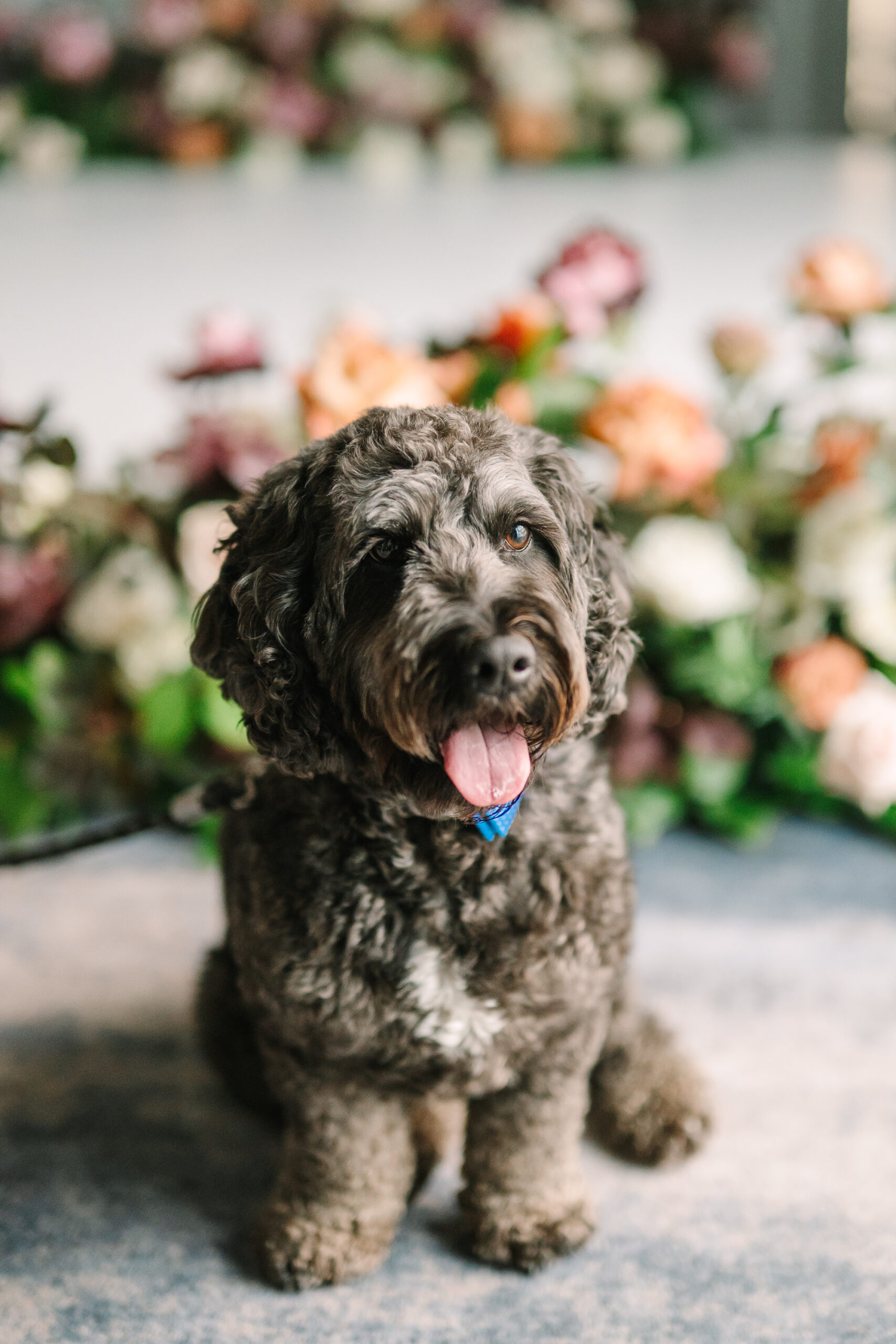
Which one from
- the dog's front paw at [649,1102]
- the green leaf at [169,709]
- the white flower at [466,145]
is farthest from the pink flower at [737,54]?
the dog's front paw at [649,1102]

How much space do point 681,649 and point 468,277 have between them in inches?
145

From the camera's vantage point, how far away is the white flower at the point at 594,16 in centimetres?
791

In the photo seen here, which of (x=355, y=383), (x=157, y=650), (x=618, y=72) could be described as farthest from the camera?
(x=618, y=72)

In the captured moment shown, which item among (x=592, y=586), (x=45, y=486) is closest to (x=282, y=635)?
(x=592, y=586)

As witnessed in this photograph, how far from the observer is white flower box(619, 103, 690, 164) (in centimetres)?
789

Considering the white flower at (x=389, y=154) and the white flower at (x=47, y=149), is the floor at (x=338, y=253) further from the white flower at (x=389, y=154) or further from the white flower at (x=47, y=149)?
the white flower at (x=389, y=154)

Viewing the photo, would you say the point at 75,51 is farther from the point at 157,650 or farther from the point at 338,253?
the point at 157,650

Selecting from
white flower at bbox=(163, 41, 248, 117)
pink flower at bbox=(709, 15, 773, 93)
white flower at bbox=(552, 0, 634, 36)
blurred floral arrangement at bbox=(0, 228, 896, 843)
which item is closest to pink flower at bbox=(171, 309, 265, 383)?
blurred floral arrangement at bbox=(0, 228, 896, 843)

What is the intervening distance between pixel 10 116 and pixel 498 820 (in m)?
8.46

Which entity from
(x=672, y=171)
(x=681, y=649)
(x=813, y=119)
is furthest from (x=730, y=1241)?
(x=813, y=119)

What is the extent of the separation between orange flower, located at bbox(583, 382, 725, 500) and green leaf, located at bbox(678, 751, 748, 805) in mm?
556

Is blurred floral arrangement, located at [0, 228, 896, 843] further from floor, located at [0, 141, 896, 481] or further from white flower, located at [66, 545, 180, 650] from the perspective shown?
floor, located at [0, 141, 896, 481]

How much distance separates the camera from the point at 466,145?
26.0 feet

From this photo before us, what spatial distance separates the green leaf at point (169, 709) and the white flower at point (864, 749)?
132cm
